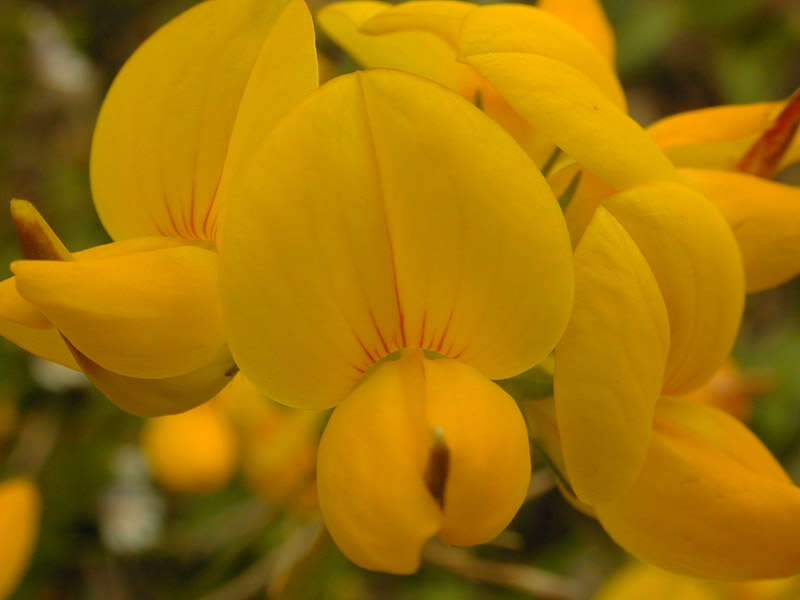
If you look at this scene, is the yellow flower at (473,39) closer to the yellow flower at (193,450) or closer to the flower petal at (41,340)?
the flower petal at (41,340)

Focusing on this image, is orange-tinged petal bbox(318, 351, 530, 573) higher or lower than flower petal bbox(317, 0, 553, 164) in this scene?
lower

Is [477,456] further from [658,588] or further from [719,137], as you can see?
[658,588]

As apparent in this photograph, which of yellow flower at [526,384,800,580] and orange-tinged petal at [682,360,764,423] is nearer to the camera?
yellow flower at [526,384,800,580]

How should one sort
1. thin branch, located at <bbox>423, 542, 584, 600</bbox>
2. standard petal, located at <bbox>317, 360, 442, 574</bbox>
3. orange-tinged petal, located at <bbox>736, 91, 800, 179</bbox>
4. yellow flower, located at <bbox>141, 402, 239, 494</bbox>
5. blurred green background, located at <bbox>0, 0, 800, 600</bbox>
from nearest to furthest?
standard petal, located at <bbox>317, 360, 442, 574</bbox>
orange-tinged petal, located at <bbox>736, 91, 800, 179</bbox>
thin branch, located at <bbox>423, 542, 584, 600</bbox>
yellow flower, located at <bbox>141, 402, 239, 494</bbox>
blurred green background, located at <bbox>0, 0, 800, 600</bbox>

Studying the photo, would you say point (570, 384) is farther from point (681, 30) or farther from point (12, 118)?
point (681, 30)

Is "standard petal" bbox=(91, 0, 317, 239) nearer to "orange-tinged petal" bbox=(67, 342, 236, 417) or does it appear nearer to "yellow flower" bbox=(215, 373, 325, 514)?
"orange-tinged petal" bbox=(67, 342, 236, 417)

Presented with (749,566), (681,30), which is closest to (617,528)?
(749,566)

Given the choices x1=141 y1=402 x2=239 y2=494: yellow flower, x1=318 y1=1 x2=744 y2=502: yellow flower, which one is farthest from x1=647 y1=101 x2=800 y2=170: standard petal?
x1=141 y1=402 x2=239 y2=494: yellow flower

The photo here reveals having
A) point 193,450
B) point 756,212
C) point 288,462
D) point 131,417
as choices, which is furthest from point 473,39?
point 131,417
